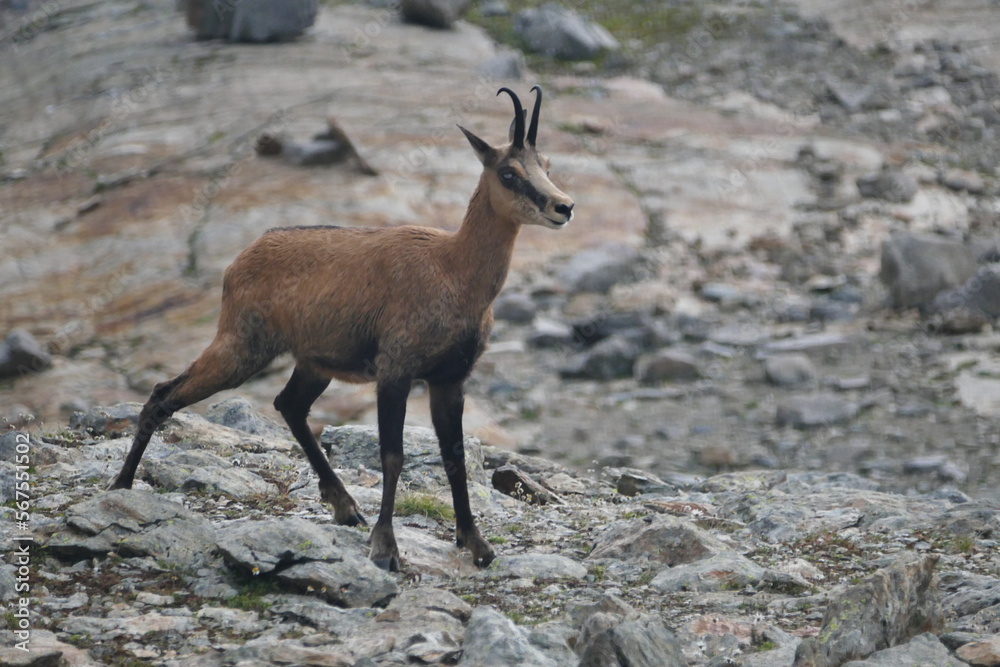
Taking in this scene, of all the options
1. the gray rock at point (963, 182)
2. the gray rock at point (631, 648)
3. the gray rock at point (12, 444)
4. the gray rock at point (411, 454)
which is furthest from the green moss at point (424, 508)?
the gray rock at point (963, 182)

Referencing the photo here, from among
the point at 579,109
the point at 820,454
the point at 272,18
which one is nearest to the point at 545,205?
the point at 820,454

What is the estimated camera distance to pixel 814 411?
17.8 meters

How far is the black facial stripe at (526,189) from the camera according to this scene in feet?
29.1

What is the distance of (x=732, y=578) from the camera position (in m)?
8.62

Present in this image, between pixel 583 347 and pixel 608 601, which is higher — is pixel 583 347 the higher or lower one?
the lower one

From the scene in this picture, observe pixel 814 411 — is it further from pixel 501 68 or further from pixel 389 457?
pixel 501 68

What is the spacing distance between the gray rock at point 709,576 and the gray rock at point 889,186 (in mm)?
19022

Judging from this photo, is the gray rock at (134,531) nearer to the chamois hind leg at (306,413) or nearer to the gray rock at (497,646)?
the chamois hind leg at (306,413)

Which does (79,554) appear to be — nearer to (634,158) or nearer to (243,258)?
(243,258)

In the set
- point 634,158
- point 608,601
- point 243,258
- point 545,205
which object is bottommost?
point 634,158

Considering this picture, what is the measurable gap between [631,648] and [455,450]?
9.57ft

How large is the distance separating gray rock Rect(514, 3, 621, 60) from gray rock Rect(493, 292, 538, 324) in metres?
16.0

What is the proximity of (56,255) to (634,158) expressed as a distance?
12448 mm

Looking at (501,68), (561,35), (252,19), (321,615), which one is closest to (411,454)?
(321,615)
